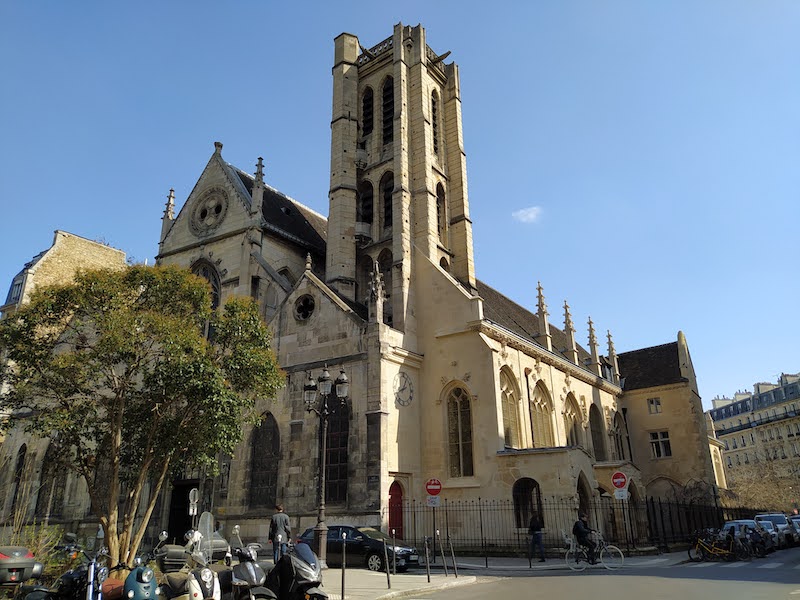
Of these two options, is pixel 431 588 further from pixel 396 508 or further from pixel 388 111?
pixel 388 111

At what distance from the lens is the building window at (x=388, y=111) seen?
100 ft

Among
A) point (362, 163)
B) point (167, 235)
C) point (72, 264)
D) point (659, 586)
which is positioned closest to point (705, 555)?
point (659, 586)

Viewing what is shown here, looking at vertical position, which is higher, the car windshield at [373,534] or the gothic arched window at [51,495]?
the gothic arched window at [51,495]

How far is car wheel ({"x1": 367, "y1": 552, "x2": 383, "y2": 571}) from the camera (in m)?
15.7

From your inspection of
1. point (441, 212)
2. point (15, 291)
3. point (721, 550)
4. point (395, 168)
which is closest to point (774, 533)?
point (721, 550)

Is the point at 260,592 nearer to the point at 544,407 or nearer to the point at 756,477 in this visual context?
the point at 544,407

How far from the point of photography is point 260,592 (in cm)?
832

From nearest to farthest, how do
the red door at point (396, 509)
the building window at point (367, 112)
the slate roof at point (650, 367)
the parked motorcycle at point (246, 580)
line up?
the parked motorcycle at point (246, 580)
the red door at point (396, 509)
the building window at point (367, 112)
the slate roof at point (650, 367)

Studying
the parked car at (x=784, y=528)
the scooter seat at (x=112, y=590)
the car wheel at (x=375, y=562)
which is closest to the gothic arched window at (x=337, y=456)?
the car wheel at (x=375, y=562)

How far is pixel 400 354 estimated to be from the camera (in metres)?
22.7

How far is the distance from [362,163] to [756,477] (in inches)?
1830

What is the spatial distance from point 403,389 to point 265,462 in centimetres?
590

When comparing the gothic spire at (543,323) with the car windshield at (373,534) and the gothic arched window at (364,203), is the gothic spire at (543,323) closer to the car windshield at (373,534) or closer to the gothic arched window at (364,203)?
the gothic arched window at (364,203)

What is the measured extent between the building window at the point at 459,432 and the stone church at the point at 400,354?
55 millimetres
